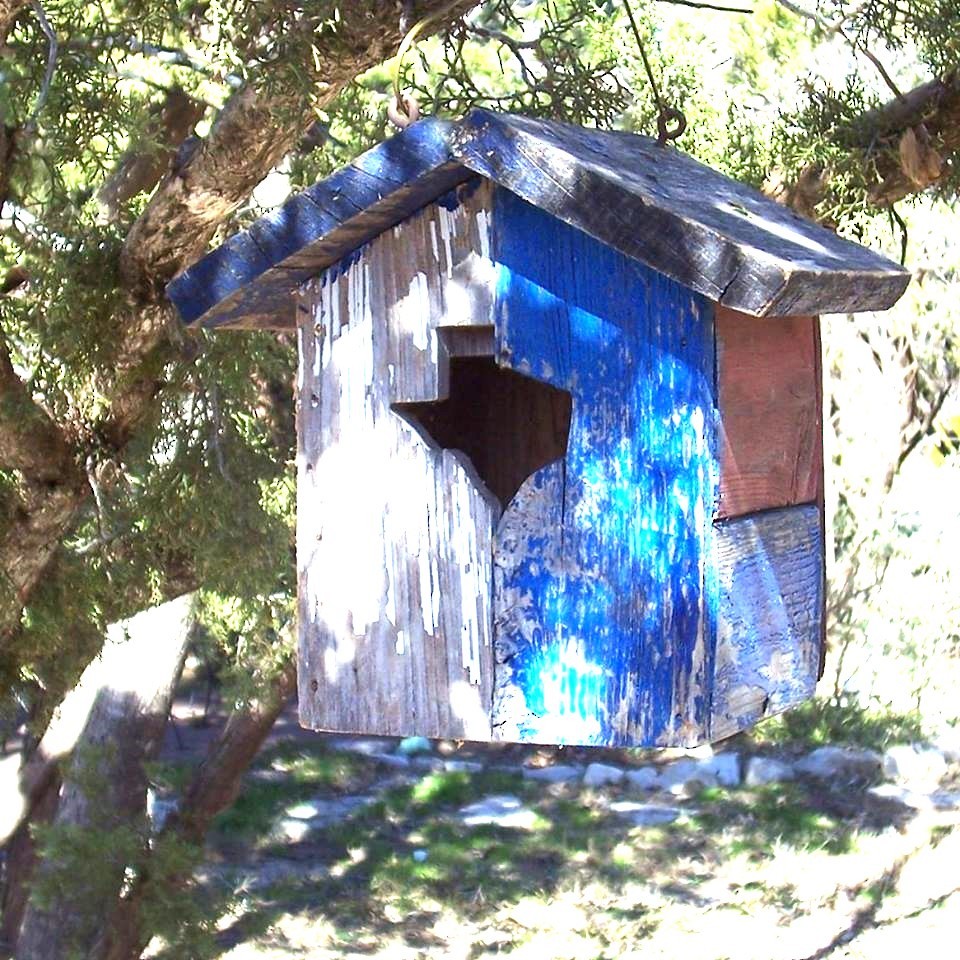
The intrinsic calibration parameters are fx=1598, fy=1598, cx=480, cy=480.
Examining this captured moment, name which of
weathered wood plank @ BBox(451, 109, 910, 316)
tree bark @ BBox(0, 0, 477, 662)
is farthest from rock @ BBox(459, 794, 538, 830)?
weathered wood plank @ BBox(451, 109, 910, 316)

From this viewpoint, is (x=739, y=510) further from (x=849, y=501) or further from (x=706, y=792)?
(x=706, y=792)

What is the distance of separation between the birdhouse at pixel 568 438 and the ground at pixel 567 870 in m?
6.83

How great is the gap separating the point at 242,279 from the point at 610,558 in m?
0.70

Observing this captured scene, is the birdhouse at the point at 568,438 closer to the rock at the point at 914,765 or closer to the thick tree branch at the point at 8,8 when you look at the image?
the thick tree branch at the point at 8,8

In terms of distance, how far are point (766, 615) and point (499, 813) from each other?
1051cm

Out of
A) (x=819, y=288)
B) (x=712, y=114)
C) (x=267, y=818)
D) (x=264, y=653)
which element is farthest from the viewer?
(x=267, y=818)

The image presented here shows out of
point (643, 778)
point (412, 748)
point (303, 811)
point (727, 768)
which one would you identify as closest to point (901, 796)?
point (727, 768)

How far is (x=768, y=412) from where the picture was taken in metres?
2.19

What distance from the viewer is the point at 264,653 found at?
23.9 ft

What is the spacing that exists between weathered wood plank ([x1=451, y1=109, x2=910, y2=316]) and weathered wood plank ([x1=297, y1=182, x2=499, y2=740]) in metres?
0.12

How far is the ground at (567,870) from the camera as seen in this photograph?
388 inches

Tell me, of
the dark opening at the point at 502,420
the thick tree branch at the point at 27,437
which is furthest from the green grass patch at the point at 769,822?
the dark opening at the point at 502,420

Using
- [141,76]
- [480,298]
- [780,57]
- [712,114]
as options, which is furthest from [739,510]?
[780,57]

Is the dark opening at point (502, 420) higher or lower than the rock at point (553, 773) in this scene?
higher
